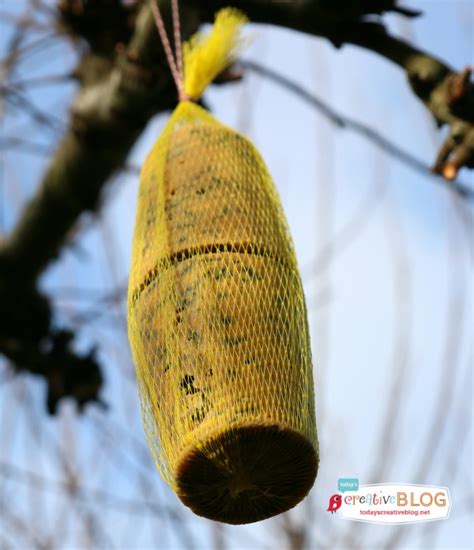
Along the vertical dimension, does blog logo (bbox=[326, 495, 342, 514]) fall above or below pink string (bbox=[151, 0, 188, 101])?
below

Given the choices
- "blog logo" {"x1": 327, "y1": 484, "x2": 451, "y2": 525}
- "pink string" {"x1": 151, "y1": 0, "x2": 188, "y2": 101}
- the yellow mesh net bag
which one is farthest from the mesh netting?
"blog logo" {"x1": 327, "y1": 484, "x2": 451, "y2": 525}

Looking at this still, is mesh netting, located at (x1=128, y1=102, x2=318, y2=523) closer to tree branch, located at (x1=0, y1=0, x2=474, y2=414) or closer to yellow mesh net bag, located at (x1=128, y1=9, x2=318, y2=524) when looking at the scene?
yellow mesh net bag, located at (x1=128, y1=9, x2=318, y2=524)

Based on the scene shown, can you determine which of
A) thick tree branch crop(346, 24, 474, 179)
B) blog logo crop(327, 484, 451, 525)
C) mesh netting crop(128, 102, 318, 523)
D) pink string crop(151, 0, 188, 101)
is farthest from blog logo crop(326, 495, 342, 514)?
pink string crop(151, 0, 188, 101)

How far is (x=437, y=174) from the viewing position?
54.5 inches

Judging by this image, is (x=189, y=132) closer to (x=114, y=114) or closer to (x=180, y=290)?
(x=180, y=290)

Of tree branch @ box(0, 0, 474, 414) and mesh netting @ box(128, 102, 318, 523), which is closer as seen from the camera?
mesh netting @ box(128, 102, 318, 523)

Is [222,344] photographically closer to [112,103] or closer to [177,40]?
[177,40]

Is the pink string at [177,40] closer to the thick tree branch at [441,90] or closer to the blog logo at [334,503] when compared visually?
the thick tree branch at [441,90]

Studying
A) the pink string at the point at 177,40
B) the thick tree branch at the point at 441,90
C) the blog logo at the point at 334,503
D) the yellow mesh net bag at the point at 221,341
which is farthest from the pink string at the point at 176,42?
the blog logo at the point at 334,503

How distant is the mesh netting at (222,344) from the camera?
1.02m

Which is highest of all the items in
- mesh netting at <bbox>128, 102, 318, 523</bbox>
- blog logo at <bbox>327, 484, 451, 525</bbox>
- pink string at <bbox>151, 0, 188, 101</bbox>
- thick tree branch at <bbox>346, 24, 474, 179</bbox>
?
thick tree branch at <bbox>346, 24, 474, 179</bbox>

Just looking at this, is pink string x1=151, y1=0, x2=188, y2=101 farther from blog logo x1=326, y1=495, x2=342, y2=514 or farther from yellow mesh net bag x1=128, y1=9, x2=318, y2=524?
blog logo x1=326, y1=495, x2=342, y2=514

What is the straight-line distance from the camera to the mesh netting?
3.35 feet

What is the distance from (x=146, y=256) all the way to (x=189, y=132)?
0.22m
